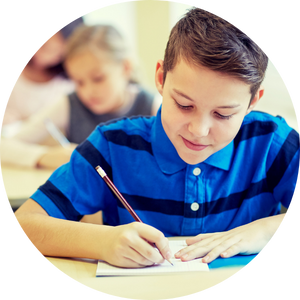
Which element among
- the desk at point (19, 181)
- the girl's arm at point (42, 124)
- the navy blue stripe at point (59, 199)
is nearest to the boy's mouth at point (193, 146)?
the navy blue stripe at point (59, 199)

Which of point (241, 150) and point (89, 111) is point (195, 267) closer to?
point (241, 150)

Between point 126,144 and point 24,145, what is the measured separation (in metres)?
0.59

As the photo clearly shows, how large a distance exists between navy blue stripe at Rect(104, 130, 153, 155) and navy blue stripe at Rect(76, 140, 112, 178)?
0.12 ft

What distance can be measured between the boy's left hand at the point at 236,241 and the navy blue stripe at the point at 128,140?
183 millimetres

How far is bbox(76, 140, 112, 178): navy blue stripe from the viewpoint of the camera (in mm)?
602

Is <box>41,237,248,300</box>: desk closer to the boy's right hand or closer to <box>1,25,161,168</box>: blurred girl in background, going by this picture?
the boy's right hand

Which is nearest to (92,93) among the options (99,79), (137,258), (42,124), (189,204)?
(99,79)

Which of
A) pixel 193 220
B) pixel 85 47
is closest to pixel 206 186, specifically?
pixel 193 220

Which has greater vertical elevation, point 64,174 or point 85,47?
point 85,47

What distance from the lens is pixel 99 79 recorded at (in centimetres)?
136

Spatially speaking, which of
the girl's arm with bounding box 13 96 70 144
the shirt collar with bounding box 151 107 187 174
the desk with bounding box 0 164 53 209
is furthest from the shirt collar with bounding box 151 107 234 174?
the girl's arm with bounding box 13 96 70 144

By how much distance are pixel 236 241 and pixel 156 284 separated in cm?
14

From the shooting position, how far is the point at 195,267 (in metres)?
0.48

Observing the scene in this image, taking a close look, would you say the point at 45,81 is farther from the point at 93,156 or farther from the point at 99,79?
the point at 93,156
